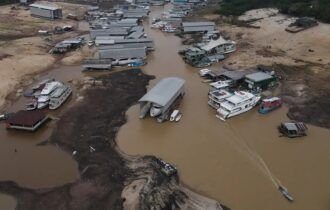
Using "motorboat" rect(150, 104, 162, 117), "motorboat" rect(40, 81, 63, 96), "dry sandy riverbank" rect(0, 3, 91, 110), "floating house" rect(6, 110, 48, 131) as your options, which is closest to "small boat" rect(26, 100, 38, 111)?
"motorboat" rect(40, 81, 63, 96)

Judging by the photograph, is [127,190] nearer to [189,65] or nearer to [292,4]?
[189,65]

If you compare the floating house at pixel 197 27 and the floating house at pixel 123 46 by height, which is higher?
the floating house at pixel 197 27

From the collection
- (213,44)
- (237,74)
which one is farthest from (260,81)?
(213,44)

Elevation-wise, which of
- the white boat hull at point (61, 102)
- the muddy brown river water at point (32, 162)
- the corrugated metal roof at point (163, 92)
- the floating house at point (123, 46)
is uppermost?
the corrugated metal roof at point (163, 92)

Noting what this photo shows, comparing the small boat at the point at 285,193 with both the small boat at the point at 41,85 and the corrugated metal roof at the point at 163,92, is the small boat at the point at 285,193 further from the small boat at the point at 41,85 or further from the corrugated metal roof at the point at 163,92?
the small boat at the point at 41,85

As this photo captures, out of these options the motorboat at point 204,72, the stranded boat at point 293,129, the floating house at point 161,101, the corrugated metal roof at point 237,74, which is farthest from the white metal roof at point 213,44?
the stranded boat at point 293,129

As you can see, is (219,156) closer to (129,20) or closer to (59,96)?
(59,96)
